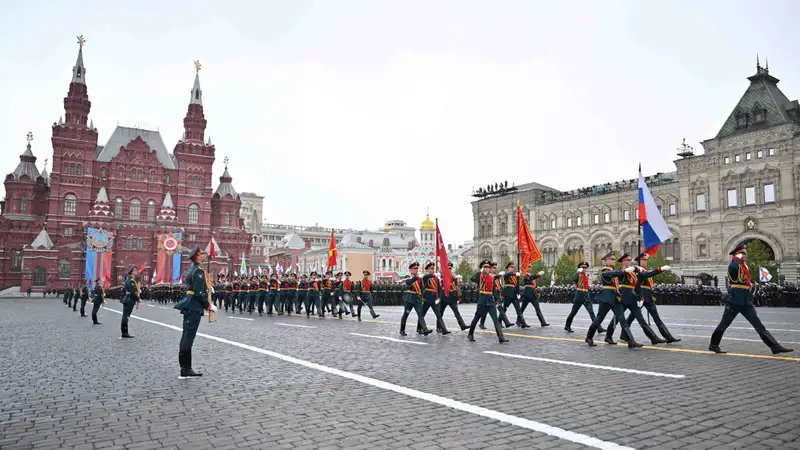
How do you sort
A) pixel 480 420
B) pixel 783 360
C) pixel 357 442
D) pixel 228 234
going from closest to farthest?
pixel 357 442
pixel 480 420
pixel 783 360
pixel 228 234

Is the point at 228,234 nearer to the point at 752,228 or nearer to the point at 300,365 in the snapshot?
the point at 752,228

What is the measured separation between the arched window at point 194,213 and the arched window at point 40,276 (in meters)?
17.4

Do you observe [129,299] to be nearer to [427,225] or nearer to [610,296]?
[610,296]

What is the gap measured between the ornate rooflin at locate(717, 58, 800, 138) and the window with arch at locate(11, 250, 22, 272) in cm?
7681

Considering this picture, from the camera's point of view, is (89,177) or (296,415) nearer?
(296,415)

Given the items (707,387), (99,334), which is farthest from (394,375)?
(99,334)

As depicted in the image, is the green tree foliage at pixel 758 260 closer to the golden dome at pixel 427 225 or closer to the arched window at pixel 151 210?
the golden dome at pixel 427 225

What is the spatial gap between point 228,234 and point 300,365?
67.1 m

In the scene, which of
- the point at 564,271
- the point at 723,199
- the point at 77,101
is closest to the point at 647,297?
the point at 723,199

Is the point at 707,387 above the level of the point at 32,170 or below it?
below

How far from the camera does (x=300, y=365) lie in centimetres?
866

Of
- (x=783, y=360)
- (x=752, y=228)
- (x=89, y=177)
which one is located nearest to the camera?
(x=783, y=360)

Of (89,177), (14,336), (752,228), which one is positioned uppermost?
(89,177)

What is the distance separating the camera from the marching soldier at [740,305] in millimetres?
8984
